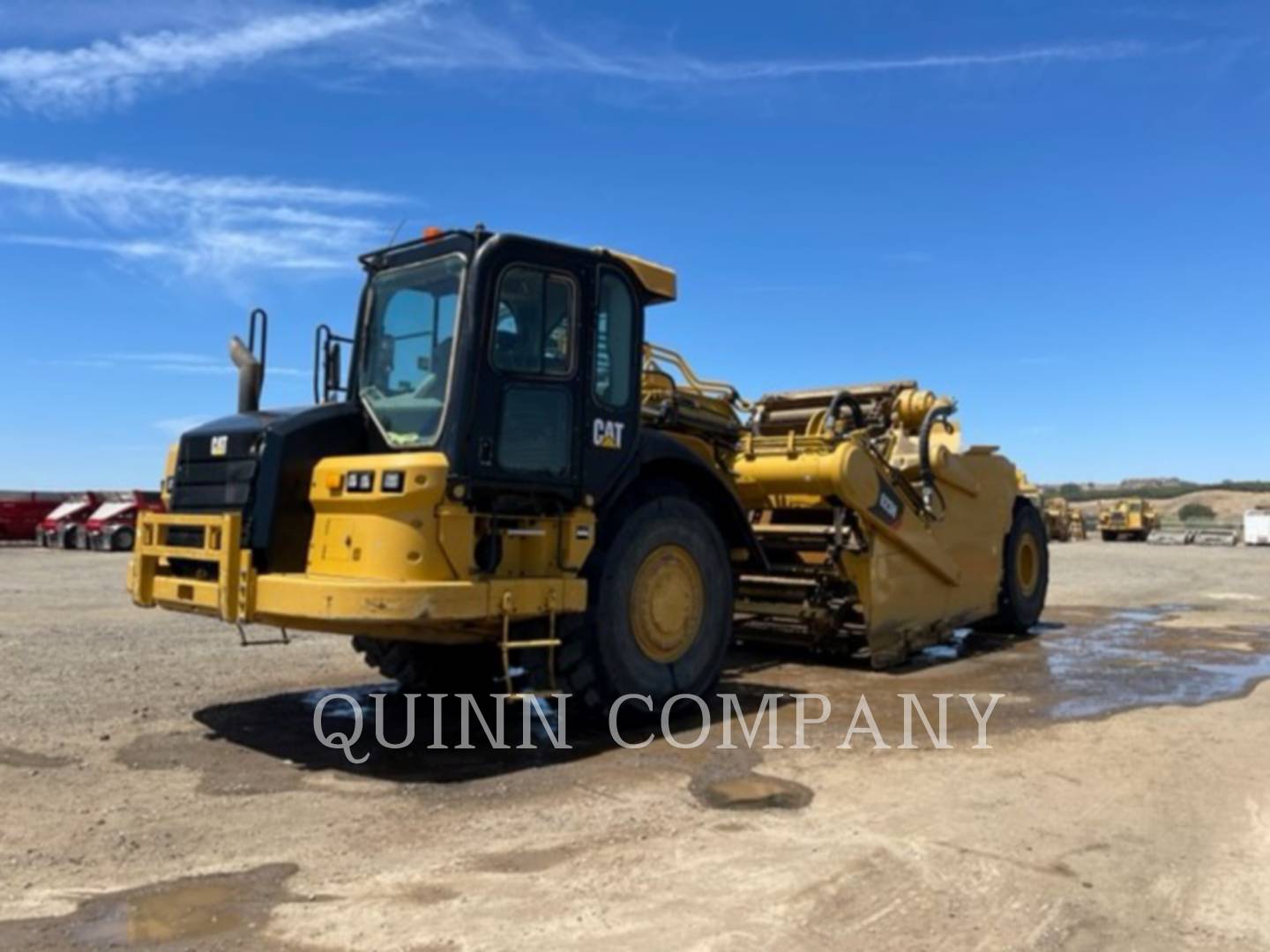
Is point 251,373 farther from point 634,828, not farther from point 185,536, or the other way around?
point 634,828

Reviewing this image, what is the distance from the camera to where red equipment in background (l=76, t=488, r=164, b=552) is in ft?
98.1

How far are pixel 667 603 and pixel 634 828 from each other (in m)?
2.29

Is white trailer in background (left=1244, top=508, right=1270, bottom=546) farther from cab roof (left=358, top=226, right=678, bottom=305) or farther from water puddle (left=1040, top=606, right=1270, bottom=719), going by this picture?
cab roof (left=358, top=226, right=678, bottom=305)

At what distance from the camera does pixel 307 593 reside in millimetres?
5398

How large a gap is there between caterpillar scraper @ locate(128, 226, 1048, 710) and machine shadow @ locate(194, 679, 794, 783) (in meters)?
0.29

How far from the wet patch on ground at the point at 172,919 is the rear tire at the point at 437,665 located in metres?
3.57

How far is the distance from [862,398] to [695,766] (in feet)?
18.9

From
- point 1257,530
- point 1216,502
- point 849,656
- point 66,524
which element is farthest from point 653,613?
point 1216,502

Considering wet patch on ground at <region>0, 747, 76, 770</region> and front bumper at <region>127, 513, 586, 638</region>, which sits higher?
front bumper at <region>127, 513, 586, 638</region>

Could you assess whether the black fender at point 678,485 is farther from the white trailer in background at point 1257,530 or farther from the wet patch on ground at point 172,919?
the white trailer in background at point 1257,530

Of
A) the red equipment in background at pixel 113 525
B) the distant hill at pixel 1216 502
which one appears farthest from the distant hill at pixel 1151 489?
the red equipment in background at pixel 113 525

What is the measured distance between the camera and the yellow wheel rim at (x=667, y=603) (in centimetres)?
673

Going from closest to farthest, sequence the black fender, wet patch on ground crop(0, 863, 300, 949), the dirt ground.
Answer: wet patch on ground crop(0, 863, 300, 949), the dirt ground, the black fender

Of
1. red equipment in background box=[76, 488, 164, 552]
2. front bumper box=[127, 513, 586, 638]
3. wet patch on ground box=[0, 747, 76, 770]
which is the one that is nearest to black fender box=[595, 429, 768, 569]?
front bumper box=[127, 513, 586, 638]
